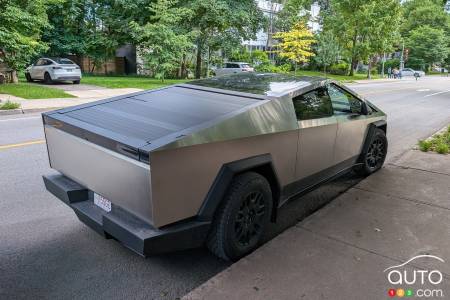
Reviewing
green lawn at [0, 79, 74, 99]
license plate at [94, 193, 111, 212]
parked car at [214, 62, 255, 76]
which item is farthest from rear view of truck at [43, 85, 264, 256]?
parked car at [214, 62, 255, 76]

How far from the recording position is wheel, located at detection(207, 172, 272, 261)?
3.13 meters

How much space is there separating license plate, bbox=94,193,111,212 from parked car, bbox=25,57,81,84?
19.4 m

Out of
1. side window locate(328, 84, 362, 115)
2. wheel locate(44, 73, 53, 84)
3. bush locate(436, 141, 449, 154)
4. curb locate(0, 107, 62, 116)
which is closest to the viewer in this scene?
side window locate(328, 84, 362, 115)

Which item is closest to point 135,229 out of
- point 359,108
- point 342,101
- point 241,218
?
point 241,218

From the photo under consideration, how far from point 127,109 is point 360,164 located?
10.8 feet

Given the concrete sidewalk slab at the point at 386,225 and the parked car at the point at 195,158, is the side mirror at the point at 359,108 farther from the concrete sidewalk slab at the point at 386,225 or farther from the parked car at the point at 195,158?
the concrete sidewalk slab at the point at 386,225

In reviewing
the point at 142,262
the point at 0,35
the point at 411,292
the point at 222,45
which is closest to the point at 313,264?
the point at 411,292

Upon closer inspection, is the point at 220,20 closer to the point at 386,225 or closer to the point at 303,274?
the point at 386,225

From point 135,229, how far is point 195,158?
2.13ft

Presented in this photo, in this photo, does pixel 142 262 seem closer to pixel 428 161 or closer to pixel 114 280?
pixel 114 280

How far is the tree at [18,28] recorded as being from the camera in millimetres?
16047

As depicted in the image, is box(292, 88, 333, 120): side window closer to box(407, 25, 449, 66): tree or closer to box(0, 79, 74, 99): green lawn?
box(0, 79, 74, 99): green lawn

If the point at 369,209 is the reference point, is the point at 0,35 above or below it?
above

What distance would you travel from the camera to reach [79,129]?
325cm
